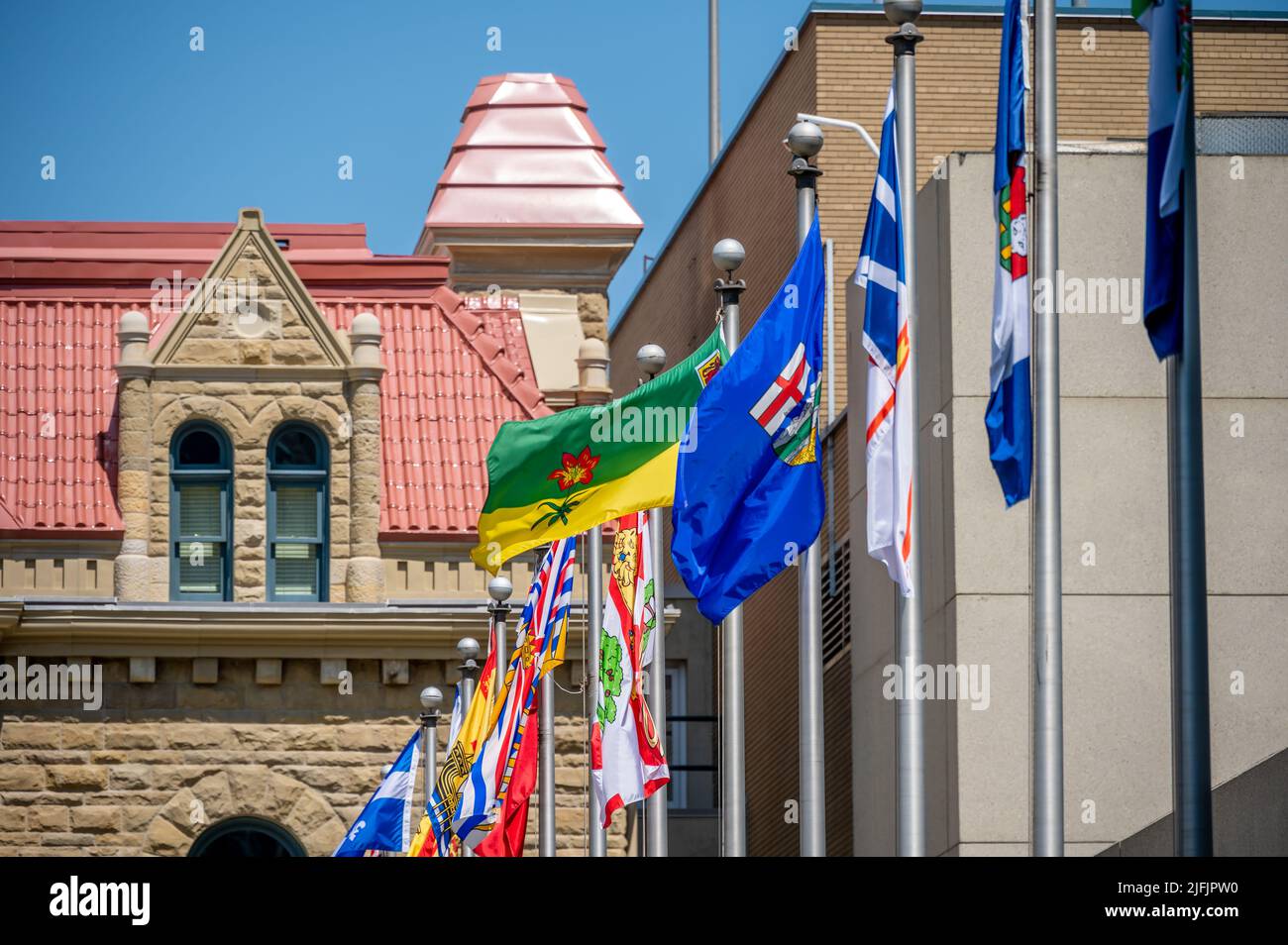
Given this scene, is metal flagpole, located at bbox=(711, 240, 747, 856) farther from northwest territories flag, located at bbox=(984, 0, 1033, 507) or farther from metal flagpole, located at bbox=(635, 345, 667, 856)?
northwest territories flag, located at bbox=(984, 0, 1033, 507)


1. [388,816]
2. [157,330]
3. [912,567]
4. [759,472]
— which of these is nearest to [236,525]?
[157,330]

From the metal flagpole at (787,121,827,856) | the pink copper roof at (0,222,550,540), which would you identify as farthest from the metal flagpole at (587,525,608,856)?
the pink copper roof at (0,222,550,540)

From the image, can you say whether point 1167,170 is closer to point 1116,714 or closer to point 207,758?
point 1116,714

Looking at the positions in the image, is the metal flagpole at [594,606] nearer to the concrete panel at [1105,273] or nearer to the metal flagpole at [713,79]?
the concrete panel at [1105,273]

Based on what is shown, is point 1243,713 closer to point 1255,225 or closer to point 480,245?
point 1255,225

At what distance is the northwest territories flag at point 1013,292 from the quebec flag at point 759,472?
56.9 inches

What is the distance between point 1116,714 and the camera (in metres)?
23.8

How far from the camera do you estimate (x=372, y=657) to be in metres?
30.8

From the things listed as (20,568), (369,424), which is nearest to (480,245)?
(369,424)

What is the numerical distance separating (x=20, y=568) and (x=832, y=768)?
9305mm

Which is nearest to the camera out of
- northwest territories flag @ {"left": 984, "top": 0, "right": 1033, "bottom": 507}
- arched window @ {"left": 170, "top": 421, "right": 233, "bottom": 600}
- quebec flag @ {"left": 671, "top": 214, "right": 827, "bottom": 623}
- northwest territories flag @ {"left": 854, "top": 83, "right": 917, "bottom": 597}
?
northwest territories flag @ {"left": 984, "top": 0, "right": 1033, "bottom": 507}

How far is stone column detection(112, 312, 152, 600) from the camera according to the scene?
30.7 meters

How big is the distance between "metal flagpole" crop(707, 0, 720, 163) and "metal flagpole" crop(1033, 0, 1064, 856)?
28672 mm

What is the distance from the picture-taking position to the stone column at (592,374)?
3116cm
